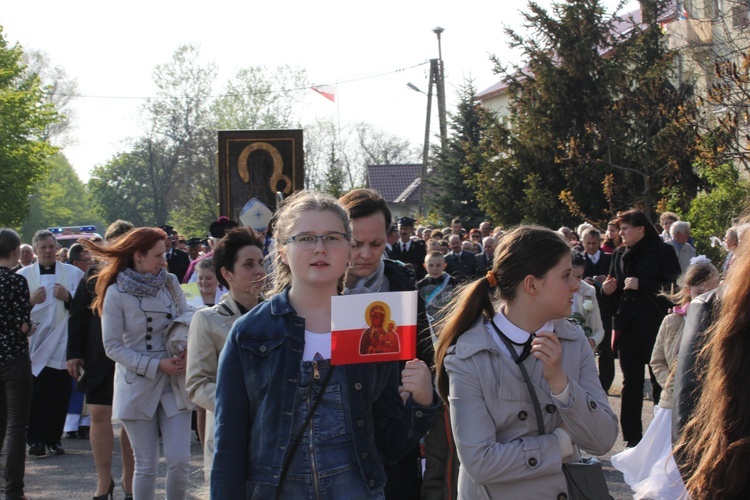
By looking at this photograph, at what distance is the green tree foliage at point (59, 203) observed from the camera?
320 feet

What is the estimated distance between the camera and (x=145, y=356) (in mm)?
6660

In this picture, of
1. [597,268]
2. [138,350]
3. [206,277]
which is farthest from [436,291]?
[597,268]

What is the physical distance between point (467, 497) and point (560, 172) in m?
23.5

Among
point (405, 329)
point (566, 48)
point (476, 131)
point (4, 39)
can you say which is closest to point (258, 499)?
point (405, 329)

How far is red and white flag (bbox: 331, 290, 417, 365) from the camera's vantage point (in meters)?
3.25

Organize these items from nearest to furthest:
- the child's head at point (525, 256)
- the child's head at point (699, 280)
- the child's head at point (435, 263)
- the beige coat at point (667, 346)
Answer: the child's head at point (525, 256) < the child's head at point (699, 280) < the beige coat at point (667, 346) < the child's head at point (435, 263)

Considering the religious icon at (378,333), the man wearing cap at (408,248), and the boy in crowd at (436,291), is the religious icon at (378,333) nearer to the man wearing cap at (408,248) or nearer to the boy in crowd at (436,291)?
the boy in crowd at (436,291)

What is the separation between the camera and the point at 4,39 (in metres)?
41.4

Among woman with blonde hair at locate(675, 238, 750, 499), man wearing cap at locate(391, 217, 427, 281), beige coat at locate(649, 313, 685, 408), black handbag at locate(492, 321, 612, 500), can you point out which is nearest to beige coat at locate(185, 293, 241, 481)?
black handbag at locate(492, 321, 612, 500)

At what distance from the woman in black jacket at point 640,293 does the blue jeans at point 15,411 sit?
17.2 ft

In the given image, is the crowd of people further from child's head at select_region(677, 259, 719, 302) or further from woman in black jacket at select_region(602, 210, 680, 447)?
woman in black jacket at select_region(602, 210, 680, 447)

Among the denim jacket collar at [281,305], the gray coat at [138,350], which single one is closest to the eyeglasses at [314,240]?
the denim jacket collar at [281,305]

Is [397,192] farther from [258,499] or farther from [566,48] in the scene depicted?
[258,499]

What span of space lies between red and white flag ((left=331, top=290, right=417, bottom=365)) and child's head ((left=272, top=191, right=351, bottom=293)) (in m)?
0.15
